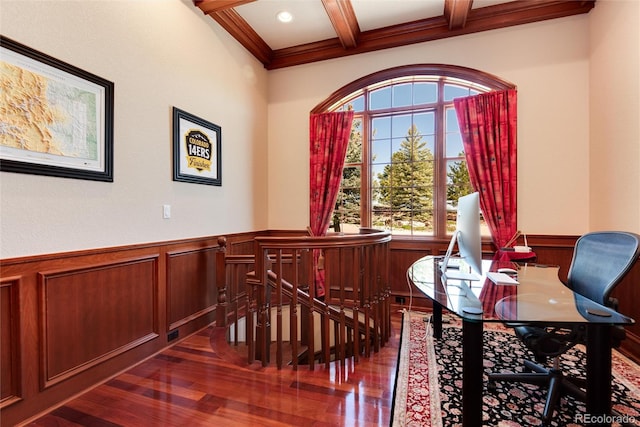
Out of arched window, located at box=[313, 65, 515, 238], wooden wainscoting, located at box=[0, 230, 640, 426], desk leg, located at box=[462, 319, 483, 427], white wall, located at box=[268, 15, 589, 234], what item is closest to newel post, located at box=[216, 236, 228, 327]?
wooden wainscoting, located at box=[0, 230, 640, 426]

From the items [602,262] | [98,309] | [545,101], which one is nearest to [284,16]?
[545,101]

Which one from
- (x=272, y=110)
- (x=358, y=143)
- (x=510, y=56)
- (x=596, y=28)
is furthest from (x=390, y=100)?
(x=596, y=28)

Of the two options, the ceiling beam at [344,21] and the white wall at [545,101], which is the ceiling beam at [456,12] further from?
the ceiling beam at [344,21]

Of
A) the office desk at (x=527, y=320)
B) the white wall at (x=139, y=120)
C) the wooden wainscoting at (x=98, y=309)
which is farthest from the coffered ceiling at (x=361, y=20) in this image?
the office desk at (x=527, y=320)

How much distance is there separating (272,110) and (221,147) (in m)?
1.30

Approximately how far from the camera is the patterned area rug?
1.62m

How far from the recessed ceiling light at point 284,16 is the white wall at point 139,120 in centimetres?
65

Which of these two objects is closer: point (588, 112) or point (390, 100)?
point (588, 112)

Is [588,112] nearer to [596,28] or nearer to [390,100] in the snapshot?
[596,28]

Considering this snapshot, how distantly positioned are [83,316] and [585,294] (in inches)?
128

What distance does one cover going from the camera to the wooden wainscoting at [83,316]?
5.38 ft

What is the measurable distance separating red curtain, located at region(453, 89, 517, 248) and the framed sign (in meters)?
2.83

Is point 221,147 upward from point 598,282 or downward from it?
upward

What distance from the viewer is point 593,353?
4.25 ft
